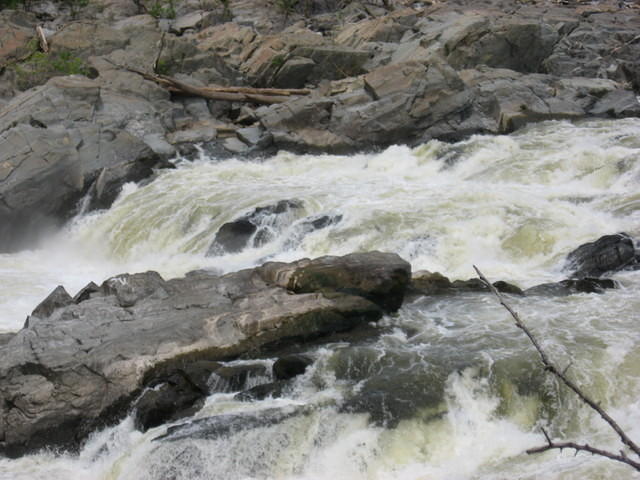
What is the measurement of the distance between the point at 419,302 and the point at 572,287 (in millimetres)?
2099

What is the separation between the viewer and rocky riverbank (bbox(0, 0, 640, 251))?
52.7 ft

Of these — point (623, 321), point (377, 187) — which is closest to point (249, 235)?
point (377, 187)

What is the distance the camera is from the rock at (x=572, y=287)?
9.51 meters

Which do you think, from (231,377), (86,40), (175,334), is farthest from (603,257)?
(86,40)

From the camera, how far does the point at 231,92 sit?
21.7m

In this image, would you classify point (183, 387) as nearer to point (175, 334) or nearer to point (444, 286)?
point (175, 334)

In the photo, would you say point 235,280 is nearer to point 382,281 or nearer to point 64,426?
point 382,281

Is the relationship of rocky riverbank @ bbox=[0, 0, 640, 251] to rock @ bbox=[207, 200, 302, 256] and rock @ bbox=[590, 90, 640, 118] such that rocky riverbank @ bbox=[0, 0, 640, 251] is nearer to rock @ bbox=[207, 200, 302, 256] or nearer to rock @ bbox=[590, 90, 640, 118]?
rock @ bbox=[590, 90, 640, 118]

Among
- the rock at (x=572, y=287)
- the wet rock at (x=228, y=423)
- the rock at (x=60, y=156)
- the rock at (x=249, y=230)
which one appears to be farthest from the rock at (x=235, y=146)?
the wet rock at (x=228, y=423)

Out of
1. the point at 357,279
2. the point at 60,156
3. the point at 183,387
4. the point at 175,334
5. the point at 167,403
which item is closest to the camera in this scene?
the point at 167,403

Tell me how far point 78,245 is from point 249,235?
13.5 ft

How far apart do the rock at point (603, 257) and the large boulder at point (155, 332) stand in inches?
122

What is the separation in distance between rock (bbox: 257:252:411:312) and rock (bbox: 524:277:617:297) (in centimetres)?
193

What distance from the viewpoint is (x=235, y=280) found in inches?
370
